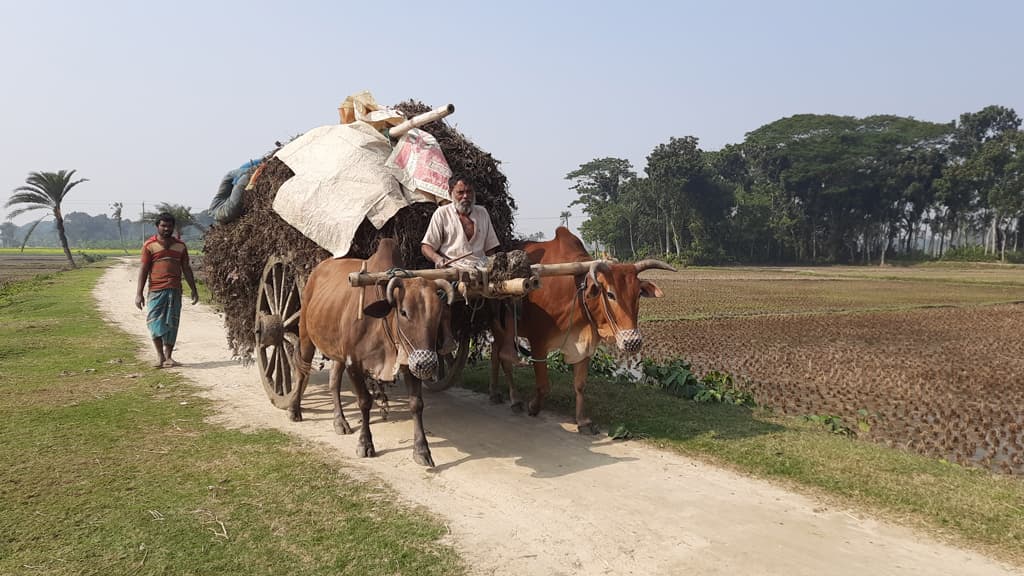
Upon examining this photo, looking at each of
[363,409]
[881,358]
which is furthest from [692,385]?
[881,358]

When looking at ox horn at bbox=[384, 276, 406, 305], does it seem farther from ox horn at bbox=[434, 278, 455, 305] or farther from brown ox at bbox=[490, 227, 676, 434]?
brown ox at bbox=[490, 227, 676, 434]

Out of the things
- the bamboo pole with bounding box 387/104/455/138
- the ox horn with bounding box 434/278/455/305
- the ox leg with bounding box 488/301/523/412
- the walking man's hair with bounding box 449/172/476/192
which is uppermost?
the bamboo pole with bounding box 387/104/455/138

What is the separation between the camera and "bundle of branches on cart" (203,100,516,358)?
255 inches

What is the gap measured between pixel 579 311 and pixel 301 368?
9.73 feet

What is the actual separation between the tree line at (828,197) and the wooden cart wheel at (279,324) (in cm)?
5312

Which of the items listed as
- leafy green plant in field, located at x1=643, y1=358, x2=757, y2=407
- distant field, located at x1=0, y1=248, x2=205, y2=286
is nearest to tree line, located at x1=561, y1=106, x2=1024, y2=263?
distant field, located at x1=0, y1=248, x2=205, y2=286

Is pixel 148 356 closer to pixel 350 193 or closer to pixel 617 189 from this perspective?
pixel 350 193

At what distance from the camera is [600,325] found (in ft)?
20.1

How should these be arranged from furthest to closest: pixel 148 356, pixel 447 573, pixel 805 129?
pixel 805 129
pixel 148 356
pixel 447 573

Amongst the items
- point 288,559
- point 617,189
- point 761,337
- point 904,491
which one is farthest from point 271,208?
point 617,189

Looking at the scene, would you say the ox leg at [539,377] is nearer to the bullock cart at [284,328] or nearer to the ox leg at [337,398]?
the bullock cart at [284,328]

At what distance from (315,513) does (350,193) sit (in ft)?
10.3

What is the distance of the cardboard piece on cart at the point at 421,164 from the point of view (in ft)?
20.8

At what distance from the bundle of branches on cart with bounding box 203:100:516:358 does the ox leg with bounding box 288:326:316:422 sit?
0.72 m
